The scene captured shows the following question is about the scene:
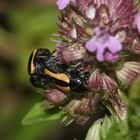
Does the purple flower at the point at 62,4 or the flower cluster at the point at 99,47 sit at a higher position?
the purple flower at the point at 62,4

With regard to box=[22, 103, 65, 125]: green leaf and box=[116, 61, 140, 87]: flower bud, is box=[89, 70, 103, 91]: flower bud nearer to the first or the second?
box=[116, 61, 140, 87]: flower bud

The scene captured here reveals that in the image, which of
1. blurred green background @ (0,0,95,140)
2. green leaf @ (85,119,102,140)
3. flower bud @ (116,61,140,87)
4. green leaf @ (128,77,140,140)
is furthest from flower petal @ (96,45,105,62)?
blurred green background @ (0,0,95,140)

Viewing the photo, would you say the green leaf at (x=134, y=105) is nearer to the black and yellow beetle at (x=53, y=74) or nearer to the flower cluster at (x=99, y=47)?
the flower cluster at (x=99, y=47)

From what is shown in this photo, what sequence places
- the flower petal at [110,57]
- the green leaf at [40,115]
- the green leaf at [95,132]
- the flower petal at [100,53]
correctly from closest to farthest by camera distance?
1. the flower petal at [100,53]
2. the flower petal at [110,57]
3. the green leaf at [95,132]
4. the green leaf at [40,115]

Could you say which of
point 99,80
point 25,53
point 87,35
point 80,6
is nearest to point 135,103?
point 99,80

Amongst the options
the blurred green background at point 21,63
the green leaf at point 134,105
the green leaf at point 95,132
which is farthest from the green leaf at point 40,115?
the blurred green background at point 21,63

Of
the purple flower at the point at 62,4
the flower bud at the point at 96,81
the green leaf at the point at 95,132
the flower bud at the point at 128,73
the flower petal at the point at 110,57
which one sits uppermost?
the purple flower at the point at 62,4

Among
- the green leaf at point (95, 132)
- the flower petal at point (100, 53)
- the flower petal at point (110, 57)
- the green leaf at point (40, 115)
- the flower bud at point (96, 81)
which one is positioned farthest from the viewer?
the green leaf at point (40, 115)
